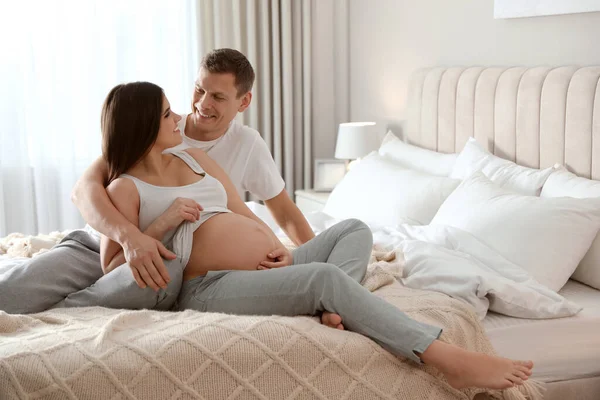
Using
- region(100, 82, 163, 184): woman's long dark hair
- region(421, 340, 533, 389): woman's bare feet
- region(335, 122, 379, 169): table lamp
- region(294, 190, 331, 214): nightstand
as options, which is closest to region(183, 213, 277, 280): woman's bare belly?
region(100, 82, 163, 184): woman's long dark hair

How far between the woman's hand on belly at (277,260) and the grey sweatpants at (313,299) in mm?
131

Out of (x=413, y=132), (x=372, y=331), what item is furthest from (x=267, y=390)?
(x=413, y=132)

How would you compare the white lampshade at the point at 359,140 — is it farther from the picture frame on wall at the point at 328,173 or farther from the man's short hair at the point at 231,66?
the man's short hair at the point at 231,66

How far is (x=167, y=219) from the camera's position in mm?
2014

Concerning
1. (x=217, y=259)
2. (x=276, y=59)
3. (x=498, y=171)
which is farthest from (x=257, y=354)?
(x=276, y=59)

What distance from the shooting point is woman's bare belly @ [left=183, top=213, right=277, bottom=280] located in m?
2.04

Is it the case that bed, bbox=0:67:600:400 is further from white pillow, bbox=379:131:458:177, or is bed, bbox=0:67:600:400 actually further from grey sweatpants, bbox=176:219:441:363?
white pillow, bbox=379:131:458:177

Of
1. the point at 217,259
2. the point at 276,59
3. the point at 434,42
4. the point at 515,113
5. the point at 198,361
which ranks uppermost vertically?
the point at 434,42

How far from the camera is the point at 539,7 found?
9.95 feet

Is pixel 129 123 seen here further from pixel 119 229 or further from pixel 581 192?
pixel 581 192

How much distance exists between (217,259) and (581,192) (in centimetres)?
127

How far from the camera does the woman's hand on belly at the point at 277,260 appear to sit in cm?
209

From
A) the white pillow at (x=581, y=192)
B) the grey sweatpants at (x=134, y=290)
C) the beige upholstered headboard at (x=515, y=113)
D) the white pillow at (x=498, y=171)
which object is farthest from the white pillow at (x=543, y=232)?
the grey sweatpants at (x=134, y=290)

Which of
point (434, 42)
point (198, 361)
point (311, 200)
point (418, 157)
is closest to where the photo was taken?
point (198, 361)
